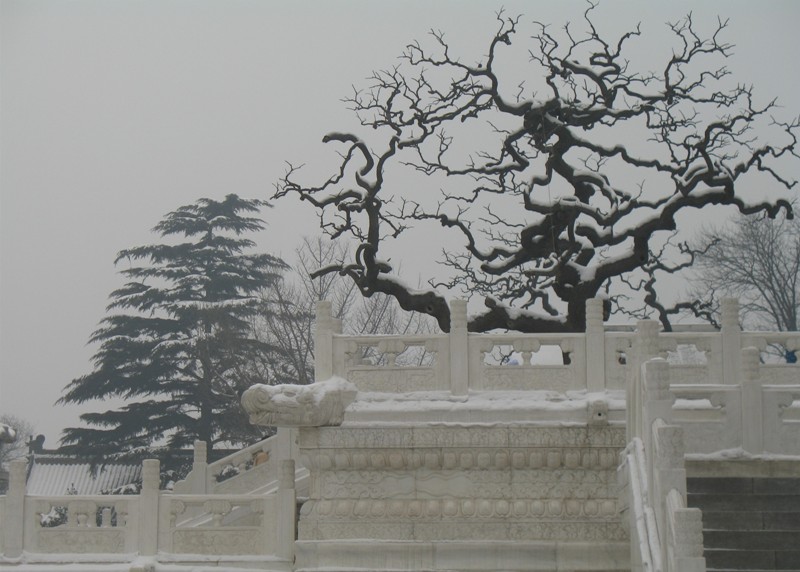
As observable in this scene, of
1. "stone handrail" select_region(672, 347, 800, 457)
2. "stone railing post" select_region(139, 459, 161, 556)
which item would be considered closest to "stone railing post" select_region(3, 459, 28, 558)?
"stone railing post" select_region(139, 459, 161, 556)

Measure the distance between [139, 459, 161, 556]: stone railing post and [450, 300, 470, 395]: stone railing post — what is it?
3.32 m

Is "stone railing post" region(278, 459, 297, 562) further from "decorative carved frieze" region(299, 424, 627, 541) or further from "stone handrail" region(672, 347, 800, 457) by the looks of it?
"stone handrail" region(672, 347, 800, 457)

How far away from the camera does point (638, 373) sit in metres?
11.4

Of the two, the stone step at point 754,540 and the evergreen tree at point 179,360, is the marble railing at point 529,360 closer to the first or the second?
the stone step at point 754,540

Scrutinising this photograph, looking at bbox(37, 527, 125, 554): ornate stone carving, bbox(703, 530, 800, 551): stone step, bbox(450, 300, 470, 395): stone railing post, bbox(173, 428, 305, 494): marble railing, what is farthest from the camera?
bbox(173, 428, 305, 494): marble railing

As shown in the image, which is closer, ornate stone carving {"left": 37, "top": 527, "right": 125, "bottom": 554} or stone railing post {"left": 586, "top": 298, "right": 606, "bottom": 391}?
stone railing post {"left": 586, "top": 298, "right": 606, "bottom": 391}

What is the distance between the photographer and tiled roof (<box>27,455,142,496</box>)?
3325 centimetres

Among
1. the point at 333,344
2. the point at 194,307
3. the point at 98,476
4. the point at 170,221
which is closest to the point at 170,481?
the point at 98,476

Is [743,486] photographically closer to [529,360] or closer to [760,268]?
[529,360]

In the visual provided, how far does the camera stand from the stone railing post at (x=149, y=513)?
1473cm

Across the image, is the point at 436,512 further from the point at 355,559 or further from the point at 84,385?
the point at 84,385

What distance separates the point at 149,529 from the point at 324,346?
108 inches

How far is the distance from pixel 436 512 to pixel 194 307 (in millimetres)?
20111

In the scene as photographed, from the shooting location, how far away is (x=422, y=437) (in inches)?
552
